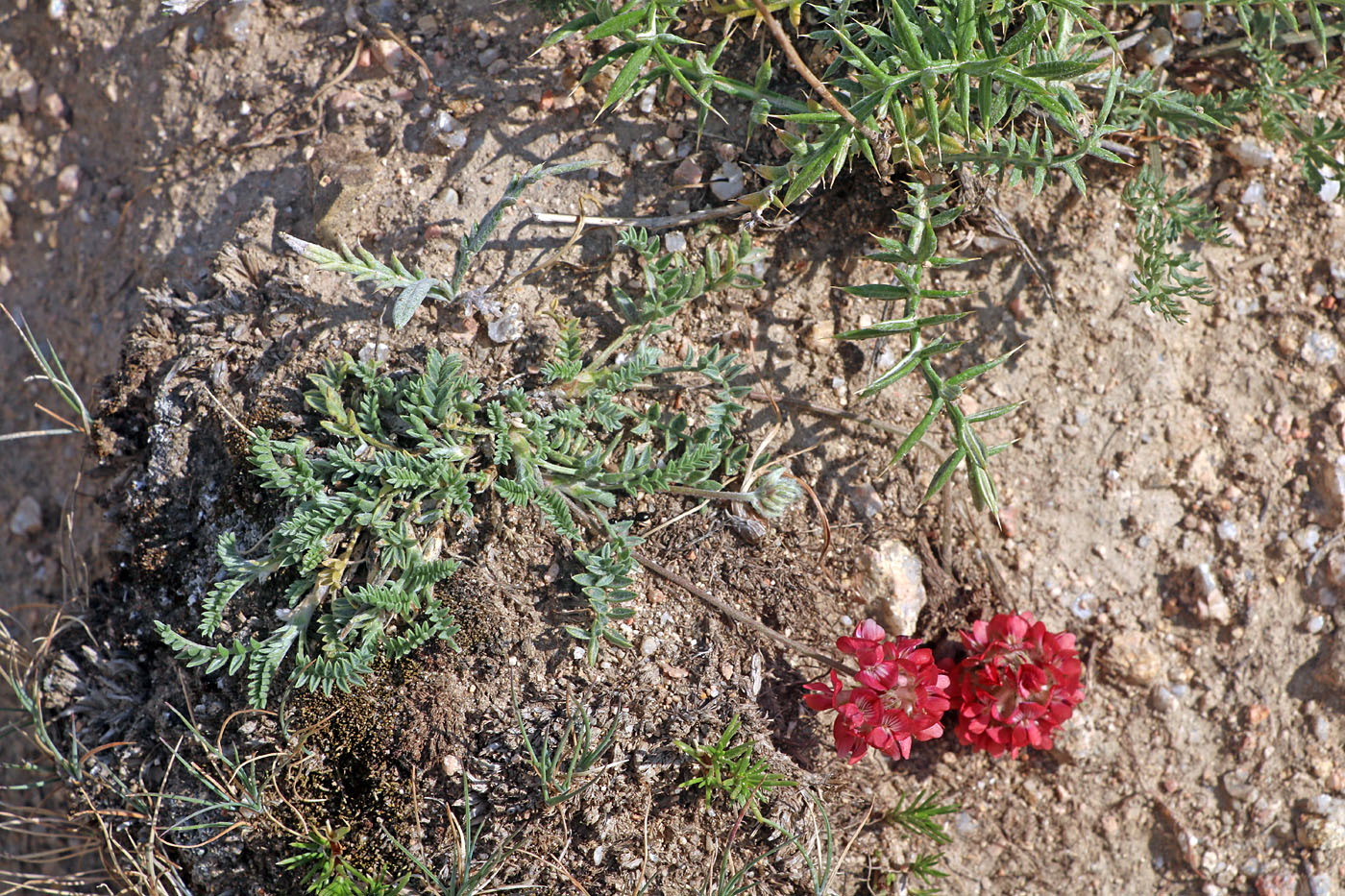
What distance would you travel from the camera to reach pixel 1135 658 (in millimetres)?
2953

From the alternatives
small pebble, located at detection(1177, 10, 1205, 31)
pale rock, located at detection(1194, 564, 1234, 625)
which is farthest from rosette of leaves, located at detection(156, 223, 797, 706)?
small pebble, located at detection(1177, 10, 1205, 31)

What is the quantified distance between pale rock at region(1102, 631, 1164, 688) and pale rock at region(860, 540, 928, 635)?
0.70 metres

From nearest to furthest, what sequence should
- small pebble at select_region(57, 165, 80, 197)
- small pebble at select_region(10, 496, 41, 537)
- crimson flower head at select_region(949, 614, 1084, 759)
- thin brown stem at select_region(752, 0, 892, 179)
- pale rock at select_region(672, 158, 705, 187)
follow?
thin brown stem at select_region(752, 0, 892, 179)
crimson flower head at select_region(949, 614, 1084, 759)
pale rock at select_region(672, 158, 705, 187)
small pebble at select_region(57, 165, 80, 197)
small pebble at select_region(10, 496, 41, 537)

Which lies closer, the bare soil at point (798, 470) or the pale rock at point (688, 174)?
the bare soil at point (798, 470)

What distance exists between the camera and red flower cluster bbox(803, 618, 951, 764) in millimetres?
2551

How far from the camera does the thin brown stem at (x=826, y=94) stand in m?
2.16

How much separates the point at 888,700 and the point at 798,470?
30.6 inches

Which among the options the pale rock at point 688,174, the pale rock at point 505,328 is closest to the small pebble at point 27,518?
the pale rock at point 505,328

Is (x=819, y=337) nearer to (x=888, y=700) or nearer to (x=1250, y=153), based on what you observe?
(x=888, y=700)

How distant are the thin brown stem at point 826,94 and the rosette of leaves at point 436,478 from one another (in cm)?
47

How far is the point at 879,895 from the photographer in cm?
283

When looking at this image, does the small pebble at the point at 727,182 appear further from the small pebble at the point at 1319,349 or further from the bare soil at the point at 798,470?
the small pebble at the point at 1319,349

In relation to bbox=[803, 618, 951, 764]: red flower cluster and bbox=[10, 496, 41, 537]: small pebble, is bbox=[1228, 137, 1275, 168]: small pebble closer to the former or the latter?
bbox=[803, 618, 951, 764]: red flower cluster

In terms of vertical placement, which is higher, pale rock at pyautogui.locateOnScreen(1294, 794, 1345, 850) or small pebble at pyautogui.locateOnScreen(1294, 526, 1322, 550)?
small pebble at pyautogui.locateOnScreen(1294, 526, 1322, 550)
